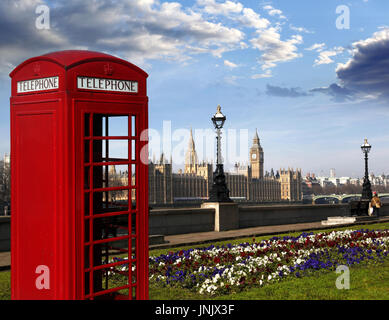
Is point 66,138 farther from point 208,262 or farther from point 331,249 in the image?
point 331,249

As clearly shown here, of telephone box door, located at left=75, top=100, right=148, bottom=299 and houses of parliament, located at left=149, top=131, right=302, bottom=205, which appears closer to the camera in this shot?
telephone box door, located at left=75, top=100, right=148, bottom=299

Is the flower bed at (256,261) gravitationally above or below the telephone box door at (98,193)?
below

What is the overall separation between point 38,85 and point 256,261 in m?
6.14

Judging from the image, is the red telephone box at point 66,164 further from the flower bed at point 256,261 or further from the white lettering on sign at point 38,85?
the flower bed at point 256,261

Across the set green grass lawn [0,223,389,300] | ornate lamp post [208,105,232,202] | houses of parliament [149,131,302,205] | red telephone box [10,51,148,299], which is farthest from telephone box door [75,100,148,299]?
Answer: houses of parliament [149,131,302,205]

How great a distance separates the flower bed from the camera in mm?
7816

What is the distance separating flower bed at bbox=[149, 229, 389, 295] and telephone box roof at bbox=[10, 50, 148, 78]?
3.80 meters

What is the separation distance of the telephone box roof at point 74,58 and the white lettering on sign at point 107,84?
0.49ft

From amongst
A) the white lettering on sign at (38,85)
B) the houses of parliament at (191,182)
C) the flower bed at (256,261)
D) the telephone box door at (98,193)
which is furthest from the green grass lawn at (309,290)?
the houses of parliament at (191,182)

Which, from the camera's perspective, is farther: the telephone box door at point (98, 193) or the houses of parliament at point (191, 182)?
the houses of parliament at point (191, 182)

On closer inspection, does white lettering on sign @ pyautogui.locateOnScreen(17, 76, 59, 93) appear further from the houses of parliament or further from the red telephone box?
the houses of parliament

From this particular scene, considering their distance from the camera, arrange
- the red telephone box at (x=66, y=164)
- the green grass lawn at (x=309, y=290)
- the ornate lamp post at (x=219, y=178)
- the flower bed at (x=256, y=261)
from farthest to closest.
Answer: the ornate lamp post at (x=219, y=178), the flower bed at (x=256, y=261), the green grass lawn at (x=309, y=290), the red telephone box at (x=66, y=164)

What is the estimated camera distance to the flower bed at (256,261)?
7816 millimetres
